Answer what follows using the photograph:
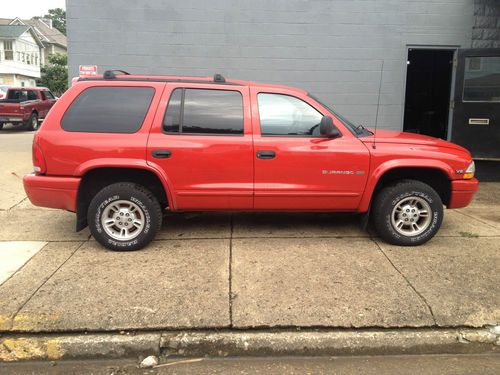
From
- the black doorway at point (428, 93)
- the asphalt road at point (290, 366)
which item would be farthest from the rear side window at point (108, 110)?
the black doorway at point (428, 93)

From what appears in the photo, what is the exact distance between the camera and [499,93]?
839 cm

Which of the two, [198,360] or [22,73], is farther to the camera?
[22,73]

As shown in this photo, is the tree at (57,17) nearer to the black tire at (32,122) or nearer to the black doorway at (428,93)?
the black tire at (32,122)

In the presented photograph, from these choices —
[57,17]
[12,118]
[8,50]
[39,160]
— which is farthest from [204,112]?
[57,17]

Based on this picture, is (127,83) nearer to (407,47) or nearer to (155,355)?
(155,355)

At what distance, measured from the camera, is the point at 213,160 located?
4.76 metres

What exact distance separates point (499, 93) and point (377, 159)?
4962 mm

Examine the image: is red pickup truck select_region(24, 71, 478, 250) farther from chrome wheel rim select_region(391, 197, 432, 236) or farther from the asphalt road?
the asphalt road

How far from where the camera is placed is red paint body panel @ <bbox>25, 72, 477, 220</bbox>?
15.3ft

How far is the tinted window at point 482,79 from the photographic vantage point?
8398 millimetres

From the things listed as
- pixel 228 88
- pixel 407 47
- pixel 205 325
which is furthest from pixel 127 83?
pixel 407 47

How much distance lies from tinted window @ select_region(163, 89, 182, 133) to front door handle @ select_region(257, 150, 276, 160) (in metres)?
0.89

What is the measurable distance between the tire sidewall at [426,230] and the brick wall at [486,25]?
5.34 metres

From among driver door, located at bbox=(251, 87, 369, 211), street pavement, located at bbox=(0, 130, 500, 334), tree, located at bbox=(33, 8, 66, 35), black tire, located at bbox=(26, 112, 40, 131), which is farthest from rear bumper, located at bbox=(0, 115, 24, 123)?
tree, located at bbox=(33, 8, 66, 35)
